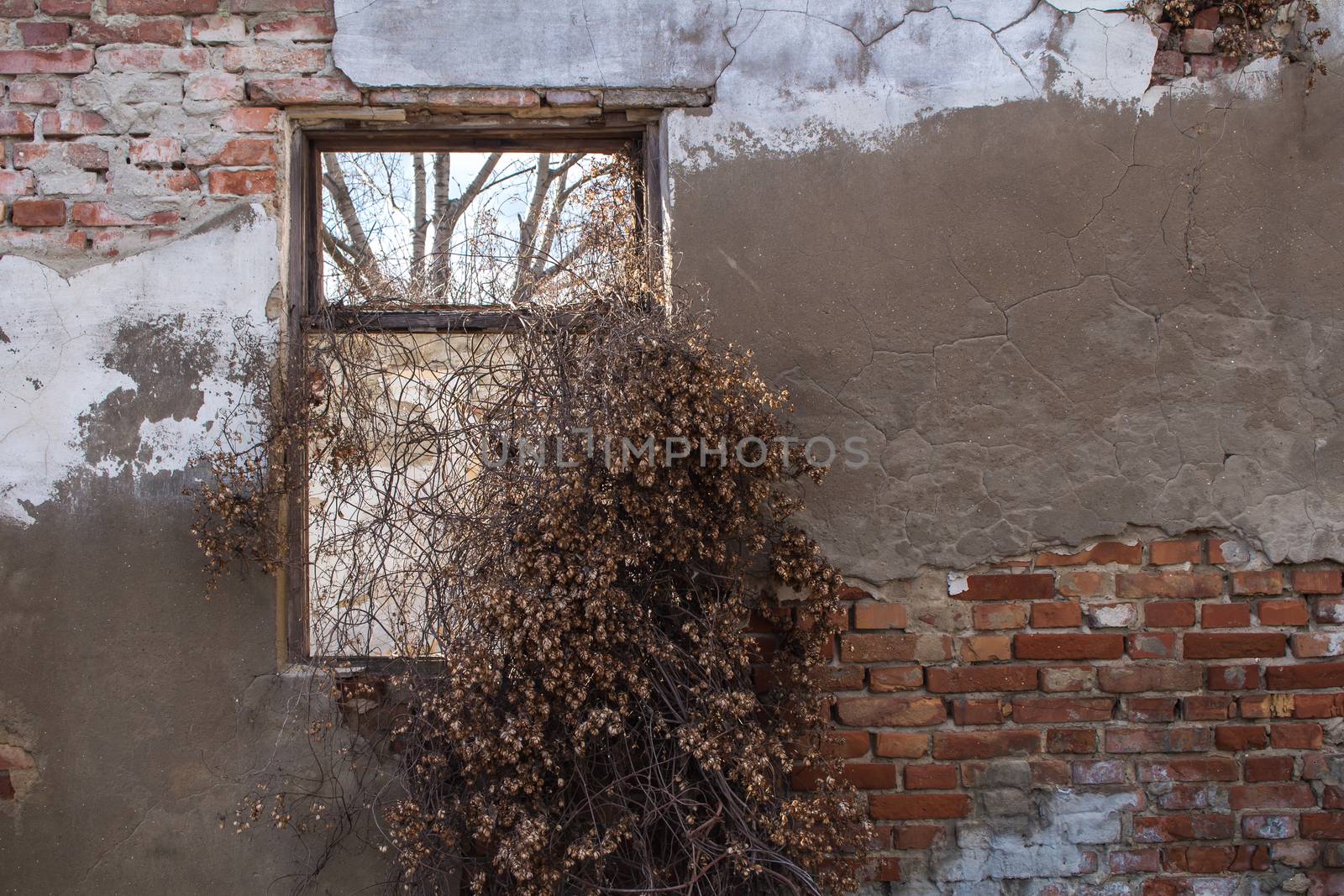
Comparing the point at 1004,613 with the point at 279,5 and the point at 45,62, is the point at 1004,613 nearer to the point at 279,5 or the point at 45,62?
the point at 279,5

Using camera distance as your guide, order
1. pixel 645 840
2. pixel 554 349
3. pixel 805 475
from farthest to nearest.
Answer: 1. pixel 805 475
2. pixel 554 349
3. pixel 645 840

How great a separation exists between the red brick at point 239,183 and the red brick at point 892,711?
2092 mm

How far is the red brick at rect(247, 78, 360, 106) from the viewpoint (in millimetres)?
2547

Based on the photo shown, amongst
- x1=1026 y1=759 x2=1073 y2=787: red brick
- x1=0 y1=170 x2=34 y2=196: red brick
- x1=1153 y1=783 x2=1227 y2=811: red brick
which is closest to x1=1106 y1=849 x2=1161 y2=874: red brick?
x1=1153 y1=783 x2=1227 y2=811: red brick

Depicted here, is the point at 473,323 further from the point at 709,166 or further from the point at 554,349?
the point at 709,166

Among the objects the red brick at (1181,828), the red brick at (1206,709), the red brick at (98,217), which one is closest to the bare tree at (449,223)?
the red brick at (98,217)

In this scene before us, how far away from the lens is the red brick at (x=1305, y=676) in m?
2.56

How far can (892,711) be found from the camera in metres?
2.54

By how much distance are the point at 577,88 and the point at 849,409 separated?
116 centimetres

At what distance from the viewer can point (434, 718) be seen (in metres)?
2.21

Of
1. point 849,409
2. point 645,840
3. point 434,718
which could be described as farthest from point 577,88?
point 645,840

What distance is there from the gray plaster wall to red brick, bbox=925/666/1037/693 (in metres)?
0.30

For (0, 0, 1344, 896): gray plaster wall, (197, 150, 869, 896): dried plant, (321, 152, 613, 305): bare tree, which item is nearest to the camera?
(197, 150, 869, 896): dried plant

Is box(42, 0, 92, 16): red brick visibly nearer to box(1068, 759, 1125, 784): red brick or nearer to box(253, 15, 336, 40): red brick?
box(253, 15, 336, 40): red brick
